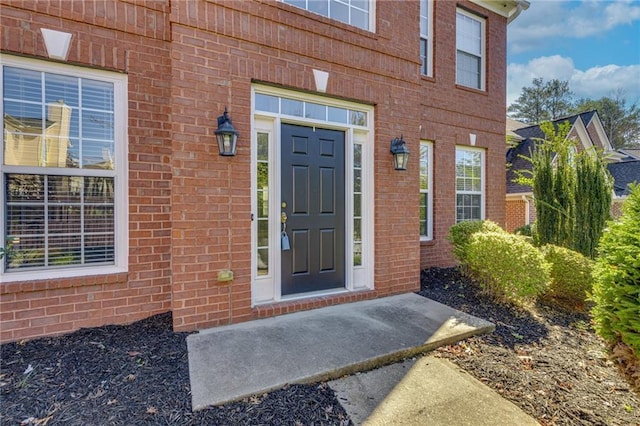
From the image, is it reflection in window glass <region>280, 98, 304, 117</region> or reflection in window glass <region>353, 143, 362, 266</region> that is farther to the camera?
reflection in window glass <region>353, 143, 362, 266</region>

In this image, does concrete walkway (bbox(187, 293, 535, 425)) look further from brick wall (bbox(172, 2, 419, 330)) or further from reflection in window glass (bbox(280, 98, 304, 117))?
reflection in window glass (bbox(280, 98, 304, 117))

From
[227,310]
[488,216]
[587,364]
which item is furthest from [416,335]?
[488,216]

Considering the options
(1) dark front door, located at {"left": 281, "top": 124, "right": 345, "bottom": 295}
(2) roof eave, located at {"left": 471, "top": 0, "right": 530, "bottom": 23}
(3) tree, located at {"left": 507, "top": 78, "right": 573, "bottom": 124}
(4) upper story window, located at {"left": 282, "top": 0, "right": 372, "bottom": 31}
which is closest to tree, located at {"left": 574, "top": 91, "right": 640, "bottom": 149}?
(3) tree, located at {"left": 507, "top": 78, "right": 573, "bottom": 124}

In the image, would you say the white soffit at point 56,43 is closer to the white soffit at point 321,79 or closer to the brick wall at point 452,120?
the white soffit at point 321,79

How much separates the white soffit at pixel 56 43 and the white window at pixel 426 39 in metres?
5.84

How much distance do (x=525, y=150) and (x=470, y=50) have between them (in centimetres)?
740

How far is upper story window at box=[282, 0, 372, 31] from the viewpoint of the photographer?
4.01 meters

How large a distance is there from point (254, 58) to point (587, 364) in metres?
4.65

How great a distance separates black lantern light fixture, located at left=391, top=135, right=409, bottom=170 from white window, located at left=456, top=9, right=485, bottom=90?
3.73 metres

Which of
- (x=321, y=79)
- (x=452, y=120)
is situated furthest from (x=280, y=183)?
(x=452, y=120)

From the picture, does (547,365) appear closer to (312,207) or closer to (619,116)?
(312,207)

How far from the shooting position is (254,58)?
3531 millimetres

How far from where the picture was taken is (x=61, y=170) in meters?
3.15

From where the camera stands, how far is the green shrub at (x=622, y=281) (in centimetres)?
206
